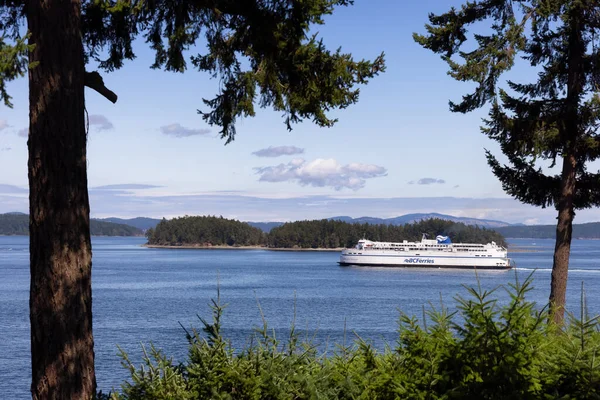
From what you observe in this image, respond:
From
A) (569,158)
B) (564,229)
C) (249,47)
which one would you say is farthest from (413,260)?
(249,47)

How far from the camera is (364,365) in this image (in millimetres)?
4059

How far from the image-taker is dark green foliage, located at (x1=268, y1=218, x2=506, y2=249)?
12238 centimetres

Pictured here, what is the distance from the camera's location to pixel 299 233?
139125 mm

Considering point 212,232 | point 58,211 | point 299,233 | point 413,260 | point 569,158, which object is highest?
point 569,158

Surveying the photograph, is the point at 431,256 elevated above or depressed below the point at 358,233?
below

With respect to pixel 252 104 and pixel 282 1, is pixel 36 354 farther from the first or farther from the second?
pixel 282 1

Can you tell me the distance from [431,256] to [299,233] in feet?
214

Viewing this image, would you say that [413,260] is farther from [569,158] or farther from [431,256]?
[569,158]

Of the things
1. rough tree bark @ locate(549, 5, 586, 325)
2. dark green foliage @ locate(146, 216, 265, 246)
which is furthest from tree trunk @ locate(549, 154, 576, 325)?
dark green foliage @ locate(146, 216, 265, 246)

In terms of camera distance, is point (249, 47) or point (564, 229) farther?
point (564, 229)

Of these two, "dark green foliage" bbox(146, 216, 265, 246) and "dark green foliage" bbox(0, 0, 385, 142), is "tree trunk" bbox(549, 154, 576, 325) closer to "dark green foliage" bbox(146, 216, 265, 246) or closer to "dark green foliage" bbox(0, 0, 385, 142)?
"dark green foliage" bbox(0, 0, 385, 142)

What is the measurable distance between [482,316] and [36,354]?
307 centimetres

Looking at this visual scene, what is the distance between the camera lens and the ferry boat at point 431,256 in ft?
239

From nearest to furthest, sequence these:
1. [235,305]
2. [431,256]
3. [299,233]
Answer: [235,305]
[431,256]
[299,233]
